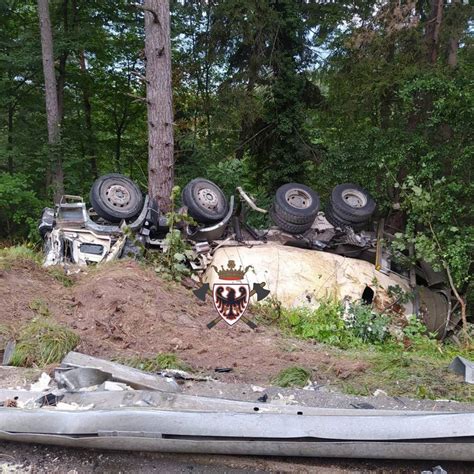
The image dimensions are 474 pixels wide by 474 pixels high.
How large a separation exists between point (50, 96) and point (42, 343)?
937 cm

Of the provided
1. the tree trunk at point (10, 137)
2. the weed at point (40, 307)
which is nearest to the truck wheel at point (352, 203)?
the weed at point (40, 307)

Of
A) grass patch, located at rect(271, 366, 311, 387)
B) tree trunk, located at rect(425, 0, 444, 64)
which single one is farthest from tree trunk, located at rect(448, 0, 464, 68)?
grass patch, located at rect(271, 366, 311, 387)

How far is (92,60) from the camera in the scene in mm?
14914

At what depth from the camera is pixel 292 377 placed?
4.18 m

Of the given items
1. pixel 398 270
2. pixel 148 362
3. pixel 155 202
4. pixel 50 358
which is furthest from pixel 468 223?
pixel 50 358

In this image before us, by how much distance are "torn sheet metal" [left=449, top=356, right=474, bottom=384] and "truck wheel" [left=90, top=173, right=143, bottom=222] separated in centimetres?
526

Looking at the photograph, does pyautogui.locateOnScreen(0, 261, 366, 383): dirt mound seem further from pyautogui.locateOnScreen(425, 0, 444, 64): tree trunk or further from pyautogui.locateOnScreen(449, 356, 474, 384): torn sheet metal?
pyautogui.locateOnScreen(425, 0, 444, 64): tree trunk

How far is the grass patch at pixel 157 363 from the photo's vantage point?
4.24 m

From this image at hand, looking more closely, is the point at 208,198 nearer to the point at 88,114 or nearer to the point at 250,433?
the point at 250,433

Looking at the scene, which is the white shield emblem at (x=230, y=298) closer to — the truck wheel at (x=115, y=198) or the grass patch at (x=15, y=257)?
the grass patch at (x=15, y=257)

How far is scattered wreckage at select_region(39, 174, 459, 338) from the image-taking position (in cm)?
734

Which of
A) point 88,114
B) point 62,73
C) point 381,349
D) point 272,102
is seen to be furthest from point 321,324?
point 88,114

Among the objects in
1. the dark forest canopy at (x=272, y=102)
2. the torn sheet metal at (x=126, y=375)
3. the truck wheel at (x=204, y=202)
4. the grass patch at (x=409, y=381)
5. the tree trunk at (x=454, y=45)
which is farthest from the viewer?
the tree trunk at (x=454, y=45)

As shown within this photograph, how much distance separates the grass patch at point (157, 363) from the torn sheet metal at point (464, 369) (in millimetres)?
2408
